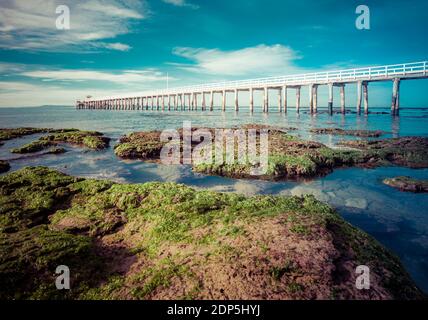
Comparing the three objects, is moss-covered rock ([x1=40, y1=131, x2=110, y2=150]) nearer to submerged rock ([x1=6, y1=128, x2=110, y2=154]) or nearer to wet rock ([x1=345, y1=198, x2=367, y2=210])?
submerged rock ([x1=6, y1=128, x2=110, y2=154])

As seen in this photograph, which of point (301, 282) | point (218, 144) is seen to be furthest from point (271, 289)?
point (218, 144)

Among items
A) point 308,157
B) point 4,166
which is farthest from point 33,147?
point 308,157

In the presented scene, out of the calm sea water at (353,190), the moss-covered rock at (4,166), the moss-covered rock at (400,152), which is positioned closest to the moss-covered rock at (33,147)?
the calm sea water at (353,190)

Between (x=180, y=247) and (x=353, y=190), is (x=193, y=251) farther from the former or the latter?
(x=353, y=190)

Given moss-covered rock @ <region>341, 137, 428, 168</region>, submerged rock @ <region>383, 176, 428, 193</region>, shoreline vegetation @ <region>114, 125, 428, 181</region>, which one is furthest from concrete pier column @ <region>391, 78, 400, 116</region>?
submerged rock @ <region>383, 176, 428, 193</region>

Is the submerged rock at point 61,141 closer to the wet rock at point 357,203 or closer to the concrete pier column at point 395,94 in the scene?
the wet rock at point 357,203
